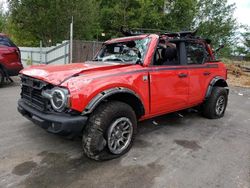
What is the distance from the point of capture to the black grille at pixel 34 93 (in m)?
3.05

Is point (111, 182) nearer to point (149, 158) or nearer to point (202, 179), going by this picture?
point (149, 158)

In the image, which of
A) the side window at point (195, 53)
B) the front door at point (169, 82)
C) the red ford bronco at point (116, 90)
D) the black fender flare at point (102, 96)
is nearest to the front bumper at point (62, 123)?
the red ford bronco at point (116, 90)

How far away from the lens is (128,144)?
11.0ft

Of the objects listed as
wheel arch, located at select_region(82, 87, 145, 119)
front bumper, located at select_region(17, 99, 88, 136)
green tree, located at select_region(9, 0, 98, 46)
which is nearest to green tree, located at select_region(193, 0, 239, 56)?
green tree, located at select_region(9, 0, 98, 46)

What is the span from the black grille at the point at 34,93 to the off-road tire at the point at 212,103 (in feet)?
11.7

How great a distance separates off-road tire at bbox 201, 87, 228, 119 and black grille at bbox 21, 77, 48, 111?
3.55 meters

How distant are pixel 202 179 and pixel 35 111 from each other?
2342mm

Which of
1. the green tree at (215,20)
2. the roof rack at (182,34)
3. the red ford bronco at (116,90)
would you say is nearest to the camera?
the red ford bronco at (116,90)

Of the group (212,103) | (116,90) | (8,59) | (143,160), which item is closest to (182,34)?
(212,103)

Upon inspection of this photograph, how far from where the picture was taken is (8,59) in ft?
25.1

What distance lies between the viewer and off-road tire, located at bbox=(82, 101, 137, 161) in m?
2.90

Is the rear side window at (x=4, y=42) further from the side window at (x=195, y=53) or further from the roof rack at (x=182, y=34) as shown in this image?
the side window at (x=195, y=53)

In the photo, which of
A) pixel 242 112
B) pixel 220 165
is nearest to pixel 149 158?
pixel 220 165

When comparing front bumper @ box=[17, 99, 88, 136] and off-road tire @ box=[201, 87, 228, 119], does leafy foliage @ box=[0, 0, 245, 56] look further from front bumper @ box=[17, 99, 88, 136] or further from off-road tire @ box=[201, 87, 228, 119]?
front bumper @ box=[17, 99, 88, 136]
